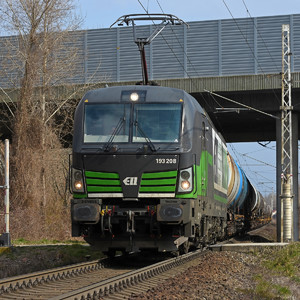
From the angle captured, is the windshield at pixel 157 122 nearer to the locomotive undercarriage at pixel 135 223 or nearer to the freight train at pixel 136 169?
the freight train at pixel 136 169

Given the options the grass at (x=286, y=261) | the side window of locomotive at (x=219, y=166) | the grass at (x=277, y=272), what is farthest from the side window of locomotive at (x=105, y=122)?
the side window of locomotive at (x=219, y=166)

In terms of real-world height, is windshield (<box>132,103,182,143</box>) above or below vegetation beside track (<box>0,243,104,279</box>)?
above

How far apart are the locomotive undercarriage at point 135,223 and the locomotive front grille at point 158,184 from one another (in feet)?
0.67

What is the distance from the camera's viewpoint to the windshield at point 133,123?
39.0 ft

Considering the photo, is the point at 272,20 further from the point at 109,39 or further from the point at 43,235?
the point at 43,235

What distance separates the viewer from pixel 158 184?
11586 millimetres

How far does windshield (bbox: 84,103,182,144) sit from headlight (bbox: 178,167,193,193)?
65 cm

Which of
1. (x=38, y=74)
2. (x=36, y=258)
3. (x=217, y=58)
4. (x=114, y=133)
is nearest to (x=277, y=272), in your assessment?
(x=114, y=133)

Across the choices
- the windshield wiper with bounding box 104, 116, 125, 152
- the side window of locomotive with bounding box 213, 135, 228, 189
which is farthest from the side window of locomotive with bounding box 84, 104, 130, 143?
the side window of locomotive with bounding box 213, 135, 228, 189

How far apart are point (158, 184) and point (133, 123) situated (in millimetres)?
1333

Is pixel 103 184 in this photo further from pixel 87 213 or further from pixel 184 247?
Result: pixel 184 247

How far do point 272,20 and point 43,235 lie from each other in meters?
18.3

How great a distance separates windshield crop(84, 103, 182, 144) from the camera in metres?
11.9

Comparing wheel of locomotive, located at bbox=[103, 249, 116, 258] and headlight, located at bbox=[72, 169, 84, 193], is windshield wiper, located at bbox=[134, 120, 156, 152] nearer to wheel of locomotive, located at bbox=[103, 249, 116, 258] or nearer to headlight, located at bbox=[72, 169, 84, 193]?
headlight, located at bbox=[72, 169, 84, 193]
